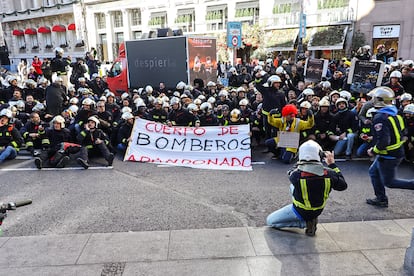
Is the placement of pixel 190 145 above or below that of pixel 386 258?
above

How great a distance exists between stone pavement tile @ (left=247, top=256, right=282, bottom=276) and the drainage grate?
1.41 metres

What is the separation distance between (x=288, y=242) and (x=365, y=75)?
695 centimetres

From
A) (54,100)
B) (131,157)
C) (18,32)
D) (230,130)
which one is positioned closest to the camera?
(131,157)

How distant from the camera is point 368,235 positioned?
14.9ft

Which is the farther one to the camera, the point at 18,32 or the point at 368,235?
the point at 18,32

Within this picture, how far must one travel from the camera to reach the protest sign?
37.6 ft

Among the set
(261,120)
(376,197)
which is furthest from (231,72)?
(376,197)

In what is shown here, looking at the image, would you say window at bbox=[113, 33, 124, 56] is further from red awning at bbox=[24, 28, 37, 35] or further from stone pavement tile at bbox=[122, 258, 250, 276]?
stone pavement tile at bbox=[122, 258, 250, 276]

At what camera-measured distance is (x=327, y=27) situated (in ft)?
85.2

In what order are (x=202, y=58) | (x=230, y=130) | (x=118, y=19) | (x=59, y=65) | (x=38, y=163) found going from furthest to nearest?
(x=118, y=19) → (x=202, y=58) → (x=59, y=65) → (x=230, y=130) → (x=38, y=163)

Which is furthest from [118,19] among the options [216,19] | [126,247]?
[126,247]

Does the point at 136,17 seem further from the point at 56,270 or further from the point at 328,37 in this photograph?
the point at 56,270

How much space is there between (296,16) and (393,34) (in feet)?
24.7

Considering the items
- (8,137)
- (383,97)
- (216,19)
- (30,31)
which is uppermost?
(30,31)
